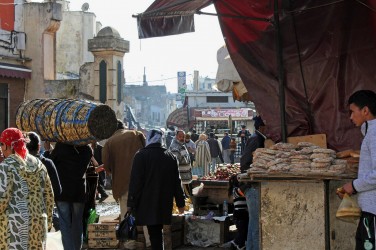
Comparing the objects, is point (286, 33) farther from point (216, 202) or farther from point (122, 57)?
point (122, 57)

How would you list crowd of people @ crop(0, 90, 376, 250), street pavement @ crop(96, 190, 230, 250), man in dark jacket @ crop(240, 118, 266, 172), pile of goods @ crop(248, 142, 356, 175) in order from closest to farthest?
crowd of people @ crop(0, 90, 376, 250)
pile of goods @ crop(248, 142, 356, 175)
man in dark jacket @ crop(240, 118, 266, 172)
street pavement @ crop(96, 190, 230, 250)

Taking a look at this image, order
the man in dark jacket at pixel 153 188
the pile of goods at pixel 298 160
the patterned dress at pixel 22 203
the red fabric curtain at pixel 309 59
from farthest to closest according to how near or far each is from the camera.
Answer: the man in dark jacket at pixel 153 188 < the red fabric curtain at pixel 309 59 < the pile of goods at pixel 298 160 < the patterned dress at pixel 22 203

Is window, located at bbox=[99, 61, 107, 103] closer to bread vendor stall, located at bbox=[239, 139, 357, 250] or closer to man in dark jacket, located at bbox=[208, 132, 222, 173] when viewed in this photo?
man in dark jacket, located at bbox=[208, 132, 222, 173]

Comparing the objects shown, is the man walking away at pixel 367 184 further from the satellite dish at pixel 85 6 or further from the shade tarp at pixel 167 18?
the satellite dish at pixel 85 6

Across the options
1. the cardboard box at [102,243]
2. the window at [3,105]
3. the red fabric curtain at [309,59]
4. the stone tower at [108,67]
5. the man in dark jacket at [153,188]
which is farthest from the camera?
the window at [3,105]

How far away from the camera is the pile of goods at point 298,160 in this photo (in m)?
6.14

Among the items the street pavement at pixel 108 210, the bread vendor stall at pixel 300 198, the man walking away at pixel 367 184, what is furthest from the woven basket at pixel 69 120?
the man walking away at pixel 367 184

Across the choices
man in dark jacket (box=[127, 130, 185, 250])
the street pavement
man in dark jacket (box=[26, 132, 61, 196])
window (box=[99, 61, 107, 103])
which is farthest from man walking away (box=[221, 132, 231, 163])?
man in dark jacket (box=[26, 132, 61, 196])

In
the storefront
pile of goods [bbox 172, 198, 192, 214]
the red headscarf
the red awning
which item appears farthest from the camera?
the storefront

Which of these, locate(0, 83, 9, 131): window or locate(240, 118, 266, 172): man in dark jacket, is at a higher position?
locate(0, 83, 9, 131): window

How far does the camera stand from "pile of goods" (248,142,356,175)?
6145 millimetres

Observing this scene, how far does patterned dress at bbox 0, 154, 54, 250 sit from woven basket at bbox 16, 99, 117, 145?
2291 mm

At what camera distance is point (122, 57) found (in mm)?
20172

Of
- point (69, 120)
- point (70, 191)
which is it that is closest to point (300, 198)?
point (70, 191)
